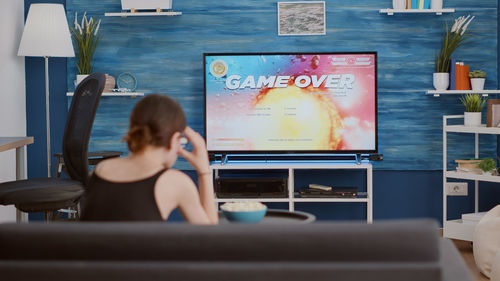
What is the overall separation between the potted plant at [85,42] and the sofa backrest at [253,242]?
4.02m

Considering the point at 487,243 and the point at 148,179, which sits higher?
the point at 148,179

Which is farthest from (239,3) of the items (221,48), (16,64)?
(16,64)

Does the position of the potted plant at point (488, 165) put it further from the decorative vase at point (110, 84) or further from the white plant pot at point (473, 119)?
the decorative vase at point (110, 84)

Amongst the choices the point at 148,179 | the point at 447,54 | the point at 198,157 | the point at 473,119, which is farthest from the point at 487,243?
the point at 148,179

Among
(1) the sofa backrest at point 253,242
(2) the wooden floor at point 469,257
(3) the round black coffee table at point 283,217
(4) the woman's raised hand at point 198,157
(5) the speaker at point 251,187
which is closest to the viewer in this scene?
(1) the sofa backrest at point 253,242

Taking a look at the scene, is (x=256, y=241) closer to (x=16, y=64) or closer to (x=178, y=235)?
(x=178, y=235)

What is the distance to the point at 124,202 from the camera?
1862mm

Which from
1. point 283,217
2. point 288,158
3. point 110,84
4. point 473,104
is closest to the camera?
point 283,217

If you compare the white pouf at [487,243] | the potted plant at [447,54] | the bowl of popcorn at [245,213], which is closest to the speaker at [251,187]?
the potted plant at [447,54]

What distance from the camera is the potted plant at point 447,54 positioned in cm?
527

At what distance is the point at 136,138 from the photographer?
197cm

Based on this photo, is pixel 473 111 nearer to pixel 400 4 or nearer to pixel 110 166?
pixel 400 4

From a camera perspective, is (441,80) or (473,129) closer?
(473,129)

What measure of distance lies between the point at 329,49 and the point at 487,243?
2.17 m
